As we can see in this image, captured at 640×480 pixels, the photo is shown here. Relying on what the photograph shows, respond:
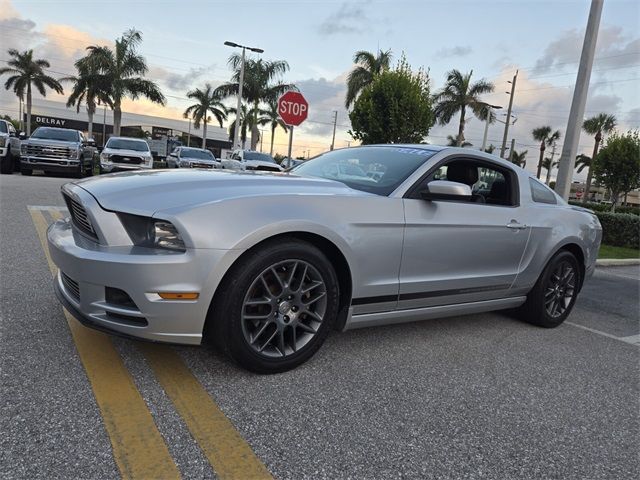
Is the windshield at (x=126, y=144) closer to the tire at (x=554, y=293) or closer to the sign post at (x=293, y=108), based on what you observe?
the sign post at (x=293, y=108)

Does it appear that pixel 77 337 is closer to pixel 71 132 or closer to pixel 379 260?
pixel 379 260

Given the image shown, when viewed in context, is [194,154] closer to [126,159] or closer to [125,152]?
[125,152]

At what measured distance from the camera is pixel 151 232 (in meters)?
2.60

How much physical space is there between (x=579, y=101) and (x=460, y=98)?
30.1m

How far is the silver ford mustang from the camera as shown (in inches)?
101

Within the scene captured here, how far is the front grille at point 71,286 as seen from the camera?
2725 millimetres


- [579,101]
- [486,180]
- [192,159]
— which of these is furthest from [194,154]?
[486,180]

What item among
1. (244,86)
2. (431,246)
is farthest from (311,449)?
(244,86)

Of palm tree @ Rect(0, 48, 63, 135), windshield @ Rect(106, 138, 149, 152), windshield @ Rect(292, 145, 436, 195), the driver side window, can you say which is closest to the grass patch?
the driver side window

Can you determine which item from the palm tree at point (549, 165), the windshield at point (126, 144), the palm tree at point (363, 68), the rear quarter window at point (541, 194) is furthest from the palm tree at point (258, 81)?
the palm tree at point (549, 165)

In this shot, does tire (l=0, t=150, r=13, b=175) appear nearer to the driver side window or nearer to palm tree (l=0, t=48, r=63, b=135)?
the driver side window

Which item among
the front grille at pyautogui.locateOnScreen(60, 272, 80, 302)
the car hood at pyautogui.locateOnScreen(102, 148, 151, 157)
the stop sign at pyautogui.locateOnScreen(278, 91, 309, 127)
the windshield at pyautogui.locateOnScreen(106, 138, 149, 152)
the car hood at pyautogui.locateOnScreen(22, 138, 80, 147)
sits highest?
the stop sign at pyautogui.locateOnScreen(278, 91, 309, 127)

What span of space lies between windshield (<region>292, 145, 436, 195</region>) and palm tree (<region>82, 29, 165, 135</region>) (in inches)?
1293

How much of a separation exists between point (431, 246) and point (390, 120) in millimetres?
12339
